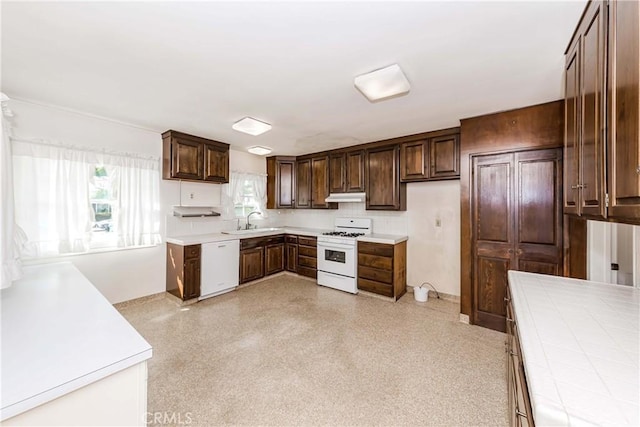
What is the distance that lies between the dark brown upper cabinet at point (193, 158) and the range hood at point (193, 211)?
20.6 inches

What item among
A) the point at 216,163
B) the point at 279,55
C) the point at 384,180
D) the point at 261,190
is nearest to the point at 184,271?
the point at 216,163

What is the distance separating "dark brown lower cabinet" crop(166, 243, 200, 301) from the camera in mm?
3426

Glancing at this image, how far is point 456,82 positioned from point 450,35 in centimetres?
67

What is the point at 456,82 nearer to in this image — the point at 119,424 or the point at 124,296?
the point at 119,424

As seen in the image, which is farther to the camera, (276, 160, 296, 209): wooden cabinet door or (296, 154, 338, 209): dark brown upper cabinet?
(276, 160, 296, 209): wooden cabinet door

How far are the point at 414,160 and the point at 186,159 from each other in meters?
3.42

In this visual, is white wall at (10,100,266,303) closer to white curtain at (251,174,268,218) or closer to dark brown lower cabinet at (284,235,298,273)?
white curtain at (251,174,268,218)

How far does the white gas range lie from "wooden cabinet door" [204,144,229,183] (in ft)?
6.55

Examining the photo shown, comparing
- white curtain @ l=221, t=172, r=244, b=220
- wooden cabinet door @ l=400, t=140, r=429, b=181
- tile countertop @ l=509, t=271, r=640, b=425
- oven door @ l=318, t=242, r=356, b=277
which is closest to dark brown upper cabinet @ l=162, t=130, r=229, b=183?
white curtain @ l=221, t=172, r=244, b=220

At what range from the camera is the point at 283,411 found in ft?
5.59

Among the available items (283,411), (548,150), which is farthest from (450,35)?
(283,411)

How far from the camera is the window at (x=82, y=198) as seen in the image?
8.62 ft

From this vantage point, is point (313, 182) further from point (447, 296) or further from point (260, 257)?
point (447, 296)

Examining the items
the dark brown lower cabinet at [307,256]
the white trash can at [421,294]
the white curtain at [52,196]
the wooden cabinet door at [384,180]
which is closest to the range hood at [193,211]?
the white curtain at [52,196]
